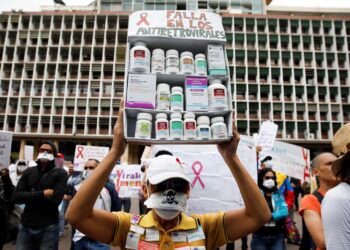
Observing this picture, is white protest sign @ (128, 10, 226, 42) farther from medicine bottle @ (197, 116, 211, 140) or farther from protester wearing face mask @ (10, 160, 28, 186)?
protester wearing face mask @ (10, 160, 28, 186)

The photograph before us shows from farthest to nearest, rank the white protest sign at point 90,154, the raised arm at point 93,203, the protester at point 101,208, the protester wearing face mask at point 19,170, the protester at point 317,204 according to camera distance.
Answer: the white protest sign at point 90,154 → the protester wearing face mask at point 19,170 → the protester at point 101,208 → the protester at point 317,204 → the raised arm at point 93,203

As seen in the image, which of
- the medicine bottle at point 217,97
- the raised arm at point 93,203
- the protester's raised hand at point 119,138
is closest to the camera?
the raised arm at point 93,203

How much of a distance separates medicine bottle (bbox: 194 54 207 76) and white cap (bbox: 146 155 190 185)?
0.63 m

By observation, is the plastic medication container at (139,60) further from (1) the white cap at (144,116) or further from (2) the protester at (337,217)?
(2) the protester at (337,217)

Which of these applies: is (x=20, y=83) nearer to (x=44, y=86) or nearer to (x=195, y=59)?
(x=44, y=86)

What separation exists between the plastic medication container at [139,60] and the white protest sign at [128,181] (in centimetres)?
564

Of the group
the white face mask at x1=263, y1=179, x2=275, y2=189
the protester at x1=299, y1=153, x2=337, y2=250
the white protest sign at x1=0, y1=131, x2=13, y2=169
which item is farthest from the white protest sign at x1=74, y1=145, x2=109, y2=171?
the protester at x1=299, y1=153, x2=337, y2=250

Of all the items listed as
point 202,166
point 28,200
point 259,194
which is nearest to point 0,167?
point 28,200

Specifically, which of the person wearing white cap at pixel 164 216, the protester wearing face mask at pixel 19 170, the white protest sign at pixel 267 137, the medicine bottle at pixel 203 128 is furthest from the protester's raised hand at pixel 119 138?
the protester wearing face mask at pixel 19 170

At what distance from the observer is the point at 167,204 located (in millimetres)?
1643

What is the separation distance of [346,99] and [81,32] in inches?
1466

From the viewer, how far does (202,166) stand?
4527mm

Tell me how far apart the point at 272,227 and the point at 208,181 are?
105 centimetres

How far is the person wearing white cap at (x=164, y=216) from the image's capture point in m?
1.64
